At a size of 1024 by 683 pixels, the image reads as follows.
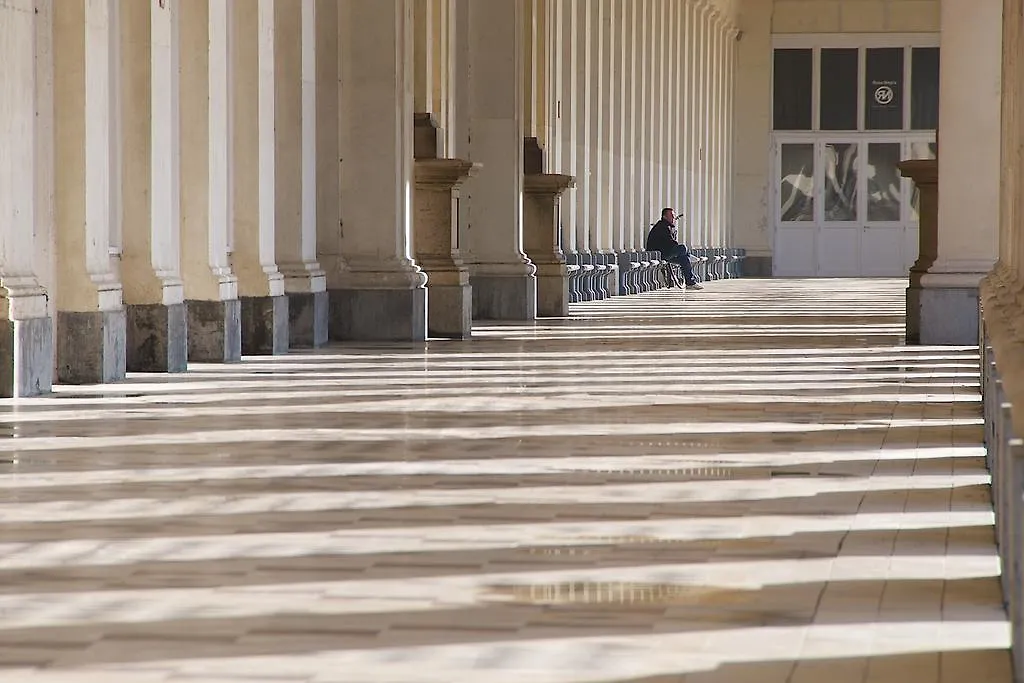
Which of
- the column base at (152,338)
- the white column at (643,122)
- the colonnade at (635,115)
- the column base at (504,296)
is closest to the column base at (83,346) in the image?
the column base at (152,338)

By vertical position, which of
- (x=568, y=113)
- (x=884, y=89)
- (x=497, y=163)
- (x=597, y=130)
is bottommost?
(x=497, y=163)

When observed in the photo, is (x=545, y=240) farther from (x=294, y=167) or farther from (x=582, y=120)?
(x=294, y=167)

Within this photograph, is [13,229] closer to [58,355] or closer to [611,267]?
[58,355]

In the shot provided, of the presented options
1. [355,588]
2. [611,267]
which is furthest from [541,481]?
[611,267]

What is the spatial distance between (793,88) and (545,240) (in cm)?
3146

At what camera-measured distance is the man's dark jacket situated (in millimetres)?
38219

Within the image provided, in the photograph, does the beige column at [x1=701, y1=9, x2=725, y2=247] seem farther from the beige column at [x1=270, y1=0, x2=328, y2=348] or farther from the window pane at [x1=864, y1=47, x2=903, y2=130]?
the beige column at [x1=270, y1=0, x2=328, y2=348]

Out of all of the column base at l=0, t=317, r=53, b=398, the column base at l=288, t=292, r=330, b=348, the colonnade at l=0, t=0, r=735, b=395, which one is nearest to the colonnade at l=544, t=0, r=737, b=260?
the colonnade at l=0, t=0, r=735, b=395

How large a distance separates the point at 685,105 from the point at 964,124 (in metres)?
29.2

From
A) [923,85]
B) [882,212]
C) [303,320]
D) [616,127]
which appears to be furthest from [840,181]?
[303,320]

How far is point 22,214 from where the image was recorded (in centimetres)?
1198

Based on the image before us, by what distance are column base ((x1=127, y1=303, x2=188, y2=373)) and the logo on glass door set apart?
140ft

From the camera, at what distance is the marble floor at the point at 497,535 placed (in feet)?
15.1

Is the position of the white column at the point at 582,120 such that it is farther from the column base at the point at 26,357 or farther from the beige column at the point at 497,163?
the column base at the point at 26,357
